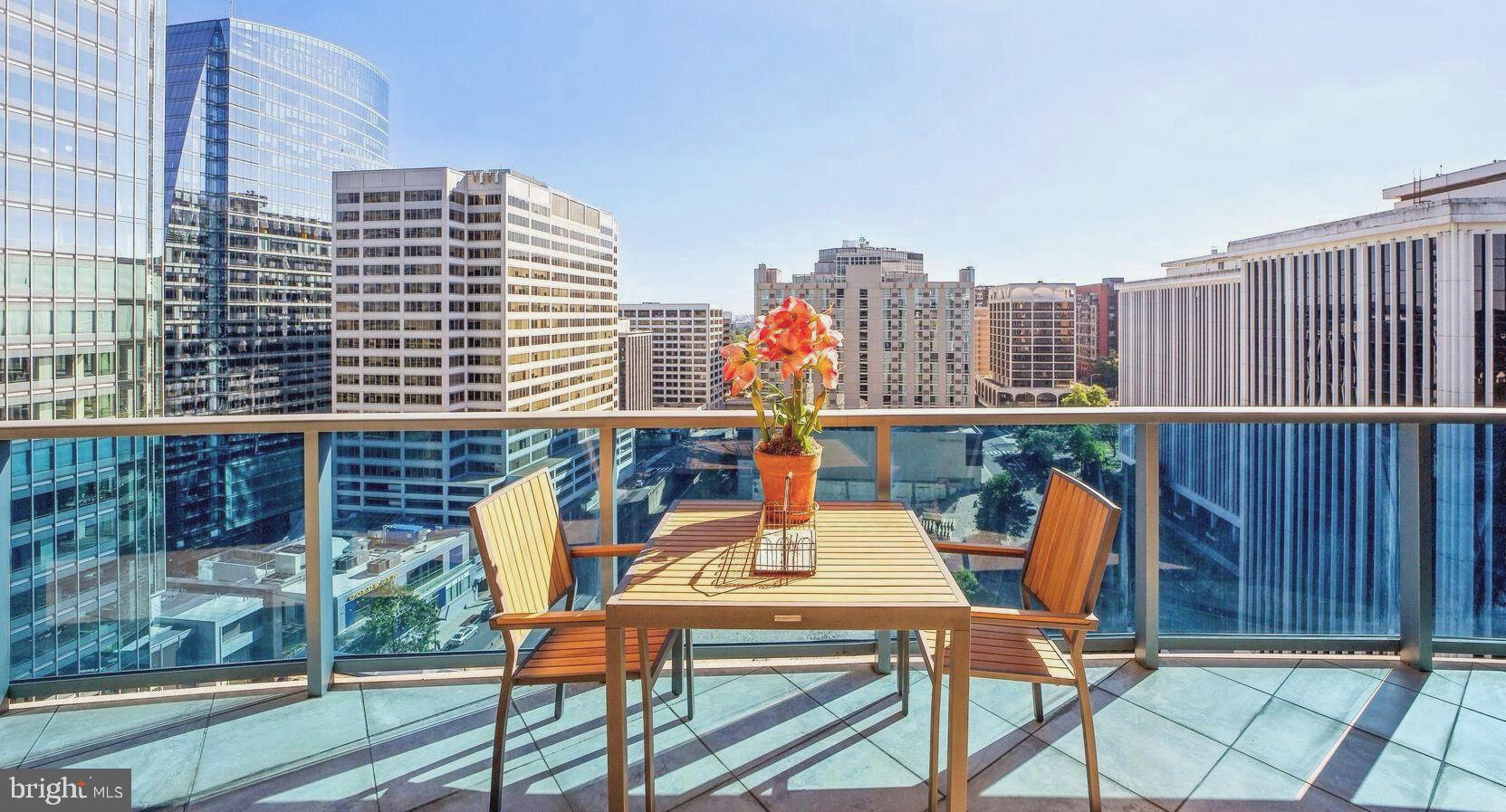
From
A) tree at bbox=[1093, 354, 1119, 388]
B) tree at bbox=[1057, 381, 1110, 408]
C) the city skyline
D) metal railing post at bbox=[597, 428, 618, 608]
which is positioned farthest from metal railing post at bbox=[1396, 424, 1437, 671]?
tree at bbox=[1093, 354, 1119, 388]

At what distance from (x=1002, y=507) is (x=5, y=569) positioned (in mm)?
3326

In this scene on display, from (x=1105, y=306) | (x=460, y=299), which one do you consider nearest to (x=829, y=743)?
(x=460, y=299)

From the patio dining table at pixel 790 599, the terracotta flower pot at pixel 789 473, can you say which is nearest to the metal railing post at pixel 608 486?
the patio dining table at pixel 790 599

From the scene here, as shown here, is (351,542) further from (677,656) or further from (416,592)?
(677,656)

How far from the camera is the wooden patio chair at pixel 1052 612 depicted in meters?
1.71

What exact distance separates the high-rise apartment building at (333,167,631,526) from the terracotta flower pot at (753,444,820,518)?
4289 cm

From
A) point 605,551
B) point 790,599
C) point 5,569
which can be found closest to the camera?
point 790,599

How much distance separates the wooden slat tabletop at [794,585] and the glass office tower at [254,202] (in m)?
53.3

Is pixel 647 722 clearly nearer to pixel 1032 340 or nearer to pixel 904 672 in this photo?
pixel 904 672

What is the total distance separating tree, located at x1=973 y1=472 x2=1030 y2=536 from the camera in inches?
95.8

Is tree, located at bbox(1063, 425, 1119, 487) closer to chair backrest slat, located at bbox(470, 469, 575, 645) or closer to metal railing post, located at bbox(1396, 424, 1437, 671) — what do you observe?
metal railing post, located at bbox(1396, 424, 1437, 671)

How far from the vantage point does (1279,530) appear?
2.71m

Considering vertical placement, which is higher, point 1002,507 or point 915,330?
point 915,330

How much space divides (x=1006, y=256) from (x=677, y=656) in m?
52.4
